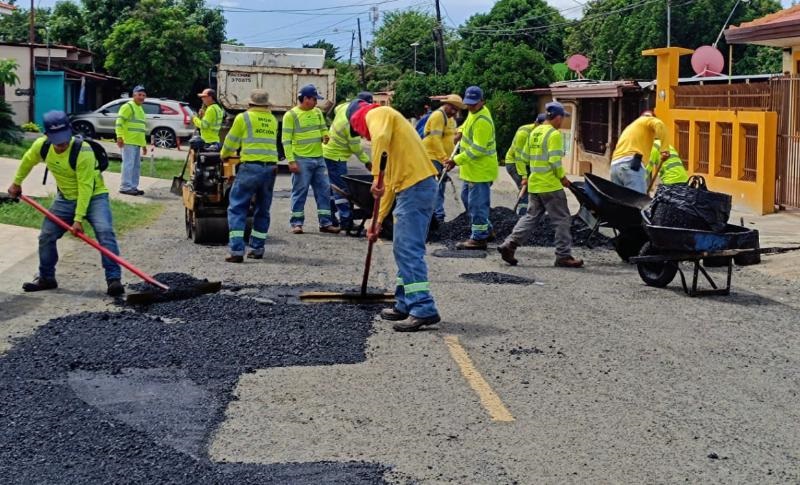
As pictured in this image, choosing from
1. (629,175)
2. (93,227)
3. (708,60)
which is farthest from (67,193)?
(708,60)

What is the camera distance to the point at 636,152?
14148 millimetres

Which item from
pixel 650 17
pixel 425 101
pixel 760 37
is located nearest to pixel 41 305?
pixel 760 37

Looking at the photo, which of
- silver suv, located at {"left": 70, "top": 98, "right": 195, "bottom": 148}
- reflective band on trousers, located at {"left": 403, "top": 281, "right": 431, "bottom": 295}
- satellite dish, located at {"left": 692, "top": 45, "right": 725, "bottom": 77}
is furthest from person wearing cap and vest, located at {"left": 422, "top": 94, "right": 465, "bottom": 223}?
silver suv, located at {"left": 70, "top": 98, "right": 195, "bottom": 148}

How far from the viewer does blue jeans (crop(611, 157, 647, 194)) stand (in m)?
14.2

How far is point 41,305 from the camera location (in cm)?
1021

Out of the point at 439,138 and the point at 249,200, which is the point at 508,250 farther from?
the point at 439,138

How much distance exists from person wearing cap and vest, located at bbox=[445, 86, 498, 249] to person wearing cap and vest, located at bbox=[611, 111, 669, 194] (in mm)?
1584

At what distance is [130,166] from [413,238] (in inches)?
472

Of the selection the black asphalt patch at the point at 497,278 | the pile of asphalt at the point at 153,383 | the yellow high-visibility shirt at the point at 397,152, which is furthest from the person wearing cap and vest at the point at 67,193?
the black asphalt patch at the point at 497,278

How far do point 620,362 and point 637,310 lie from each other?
221 cm

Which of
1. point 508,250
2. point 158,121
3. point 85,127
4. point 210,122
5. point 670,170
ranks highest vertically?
point 158,121

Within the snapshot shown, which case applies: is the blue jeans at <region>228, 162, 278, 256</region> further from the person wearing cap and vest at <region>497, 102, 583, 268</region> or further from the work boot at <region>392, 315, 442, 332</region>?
the work boot at <region>392, 315, 442, 332</region>

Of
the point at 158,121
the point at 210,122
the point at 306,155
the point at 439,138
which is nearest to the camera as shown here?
the point at 306,155

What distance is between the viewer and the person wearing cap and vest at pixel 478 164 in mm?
13977
